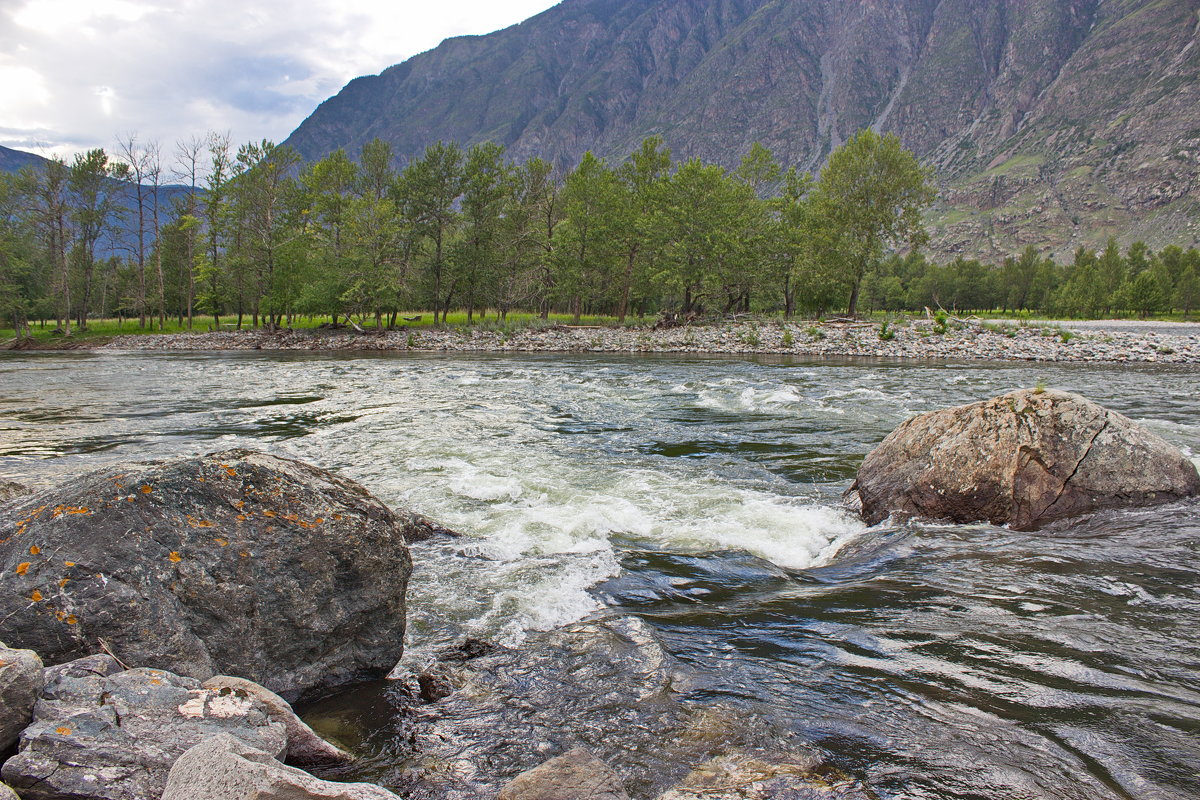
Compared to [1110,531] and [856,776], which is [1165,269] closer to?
[1110,531]

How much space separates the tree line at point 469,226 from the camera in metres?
54.6

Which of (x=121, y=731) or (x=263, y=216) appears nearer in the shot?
(x=121, y=731)

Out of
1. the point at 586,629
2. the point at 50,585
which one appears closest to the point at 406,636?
the point at 586,629

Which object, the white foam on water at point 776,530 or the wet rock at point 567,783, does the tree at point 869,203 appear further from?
the wet rock at point 567,783

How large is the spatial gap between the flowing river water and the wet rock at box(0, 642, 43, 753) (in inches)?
88.9

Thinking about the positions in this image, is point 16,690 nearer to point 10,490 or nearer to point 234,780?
point 234,780

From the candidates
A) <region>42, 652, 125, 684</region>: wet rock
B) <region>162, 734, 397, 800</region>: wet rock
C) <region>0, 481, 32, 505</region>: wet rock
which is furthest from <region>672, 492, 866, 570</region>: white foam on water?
<region>0, 481, 32, 505</region>: wet rock

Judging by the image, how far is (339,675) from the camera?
4.36m

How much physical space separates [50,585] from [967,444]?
930cm

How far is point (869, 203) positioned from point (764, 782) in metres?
60.9

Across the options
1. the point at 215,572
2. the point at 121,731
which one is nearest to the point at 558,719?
the point at 121,731

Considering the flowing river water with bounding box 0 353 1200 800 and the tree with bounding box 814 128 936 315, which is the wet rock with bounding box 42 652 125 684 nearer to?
the flowing river water with bounding box 0 353 1200 800

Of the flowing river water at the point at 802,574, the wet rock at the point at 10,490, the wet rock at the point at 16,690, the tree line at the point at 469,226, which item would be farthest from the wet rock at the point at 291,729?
the tree line at the point at 469,226

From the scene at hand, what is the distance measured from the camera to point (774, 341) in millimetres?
41531
